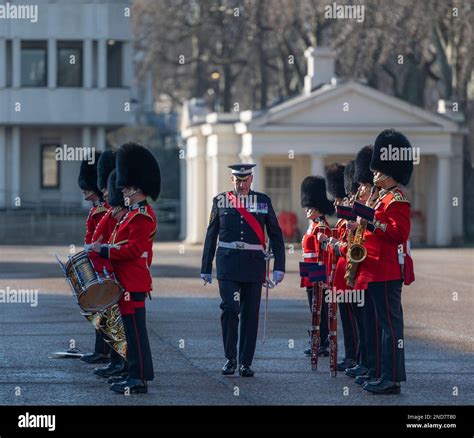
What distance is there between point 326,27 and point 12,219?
555 inches

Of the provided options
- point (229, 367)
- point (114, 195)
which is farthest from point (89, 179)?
point (229, 367)

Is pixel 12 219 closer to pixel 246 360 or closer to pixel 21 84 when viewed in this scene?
pixel 21 84

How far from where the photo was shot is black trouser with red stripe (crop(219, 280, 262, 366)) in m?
13.7

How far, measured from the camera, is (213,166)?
47531mm

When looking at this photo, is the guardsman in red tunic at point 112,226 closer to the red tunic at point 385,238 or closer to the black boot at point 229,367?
the black boot at point 229,367

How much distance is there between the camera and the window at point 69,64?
55688 millimetres

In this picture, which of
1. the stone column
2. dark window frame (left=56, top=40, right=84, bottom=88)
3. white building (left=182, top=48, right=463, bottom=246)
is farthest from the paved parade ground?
dark window frame (left=56, top=40, right=84, bottom=88)

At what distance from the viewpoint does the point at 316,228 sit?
1508 cm

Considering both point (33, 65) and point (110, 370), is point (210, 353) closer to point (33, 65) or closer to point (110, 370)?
point (110, 370)

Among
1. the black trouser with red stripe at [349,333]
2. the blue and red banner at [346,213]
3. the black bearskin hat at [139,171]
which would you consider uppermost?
the black bearskin hat at [139,171]

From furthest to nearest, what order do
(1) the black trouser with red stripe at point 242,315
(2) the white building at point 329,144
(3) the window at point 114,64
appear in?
(3) the window at point 114,64 < (2) the white building at point 329,144 < (1) the black trouser with red stripe at point 242,315

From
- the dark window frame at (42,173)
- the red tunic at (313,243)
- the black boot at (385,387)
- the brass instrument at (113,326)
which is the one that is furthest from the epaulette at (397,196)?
the dark window frame at (42,173)

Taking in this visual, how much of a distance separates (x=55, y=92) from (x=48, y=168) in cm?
295

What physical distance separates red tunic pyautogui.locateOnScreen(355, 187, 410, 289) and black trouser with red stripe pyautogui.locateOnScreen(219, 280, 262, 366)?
1614 mm
